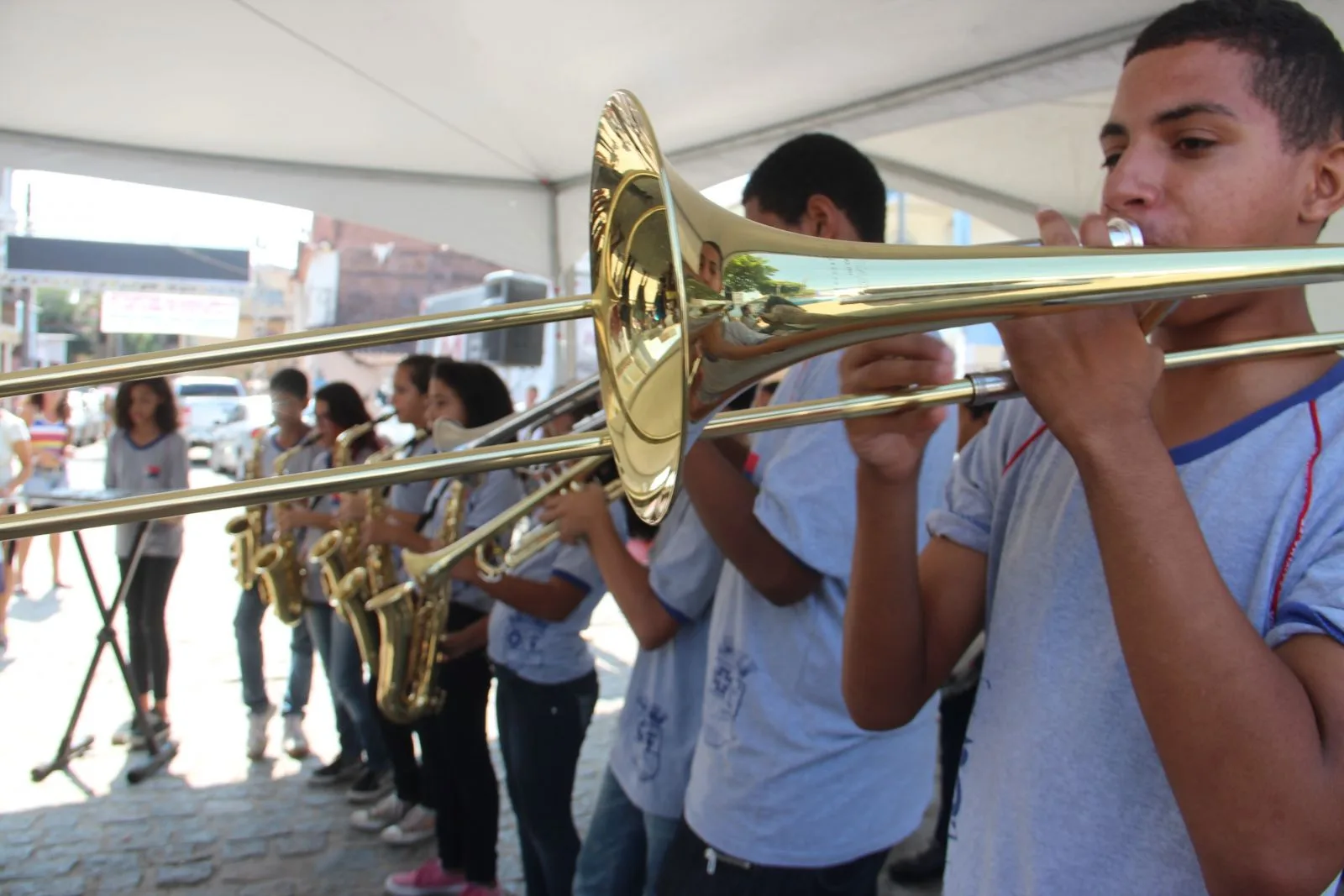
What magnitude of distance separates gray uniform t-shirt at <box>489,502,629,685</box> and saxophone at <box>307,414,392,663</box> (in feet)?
2.40

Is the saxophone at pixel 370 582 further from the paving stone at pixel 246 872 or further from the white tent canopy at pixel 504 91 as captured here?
the white tent canopy at pixel 504 91

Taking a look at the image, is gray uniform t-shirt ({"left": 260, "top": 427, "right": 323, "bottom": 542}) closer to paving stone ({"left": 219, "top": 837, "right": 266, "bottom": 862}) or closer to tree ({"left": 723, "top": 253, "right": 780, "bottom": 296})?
paving stone ({"left": 219, "top": 837, "right": 266, "bottom": 862})

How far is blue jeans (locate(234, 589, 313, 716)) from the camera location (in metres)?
4.16

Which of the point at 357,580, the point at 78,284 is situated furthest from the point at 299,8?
the point at 78,284

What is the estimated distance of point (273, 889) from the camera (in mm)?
3057

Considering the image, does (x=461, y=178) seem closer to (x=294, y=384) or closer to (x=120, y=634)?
(x=294, y=384)

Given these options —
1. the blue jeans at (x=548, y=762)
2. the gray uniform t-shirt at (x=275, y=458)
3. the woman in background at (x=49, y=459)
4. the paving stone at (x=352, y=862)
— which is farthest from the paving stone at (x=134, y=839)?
the woman in background at (x=49, y=459)

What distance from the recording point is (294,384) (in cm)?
450

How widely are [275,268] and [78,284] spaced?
55.7 ft

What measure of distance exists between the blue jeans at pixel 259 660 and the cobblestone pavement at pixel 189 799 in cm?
22

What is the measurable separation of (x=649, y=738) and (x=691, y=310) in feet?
3.96

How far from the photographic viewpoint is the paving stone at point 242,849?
325 cm

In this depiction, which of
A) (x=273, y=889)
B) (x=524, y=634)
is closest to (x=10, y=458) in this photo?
(x=273, y=889)

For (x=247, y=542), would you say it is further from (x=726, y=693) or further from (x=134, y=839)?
(x=726, y=693)
